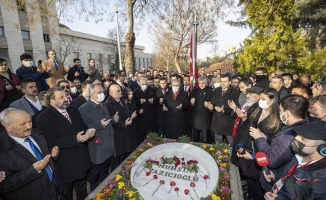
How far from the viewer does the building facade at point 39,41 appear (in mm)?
19438

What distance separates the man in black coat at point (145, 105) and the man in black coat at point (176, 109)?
47 centimetres

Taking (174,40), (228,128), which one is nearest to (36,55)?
(174,40)

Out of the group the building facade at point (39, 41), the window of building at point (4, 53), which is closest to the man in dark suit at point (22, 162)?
the building facade at point (39, 41)

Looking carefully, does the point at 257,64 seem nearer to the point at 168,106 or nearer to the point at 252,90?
the point at 168,106

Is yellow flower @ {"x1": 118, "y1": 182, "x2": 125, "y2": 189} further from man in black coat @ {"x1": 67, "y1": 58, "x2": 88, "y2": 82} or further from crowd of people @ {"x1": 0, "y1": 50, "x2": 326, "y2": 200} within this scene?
man in black coat @ {"x1": 67, "y1": 58, "x2": 88, "y2": 82}

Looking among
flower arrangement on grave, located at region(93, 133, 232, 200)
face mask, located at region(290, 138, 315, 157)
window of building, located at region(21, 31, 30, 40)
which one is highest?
window of building, located at region(21, 31, 30, 40)

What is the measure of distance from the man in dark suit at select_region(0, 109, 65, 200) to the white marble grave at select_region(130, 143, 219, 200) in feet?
4.26

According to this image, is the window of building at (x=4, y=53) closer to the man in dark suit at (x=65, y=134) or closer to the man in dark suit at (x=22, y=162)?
the man in dark suit at (x=65, y=134)

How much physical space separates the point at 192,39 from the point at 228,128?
3.06 metres

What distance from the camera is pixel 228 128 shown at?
5145 millimetres

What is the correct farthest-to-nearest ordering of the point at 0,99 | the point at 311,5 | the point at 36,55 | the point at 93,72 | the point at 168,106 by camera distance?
the point at 36,55 → the point at 311,5 → the point at 93,72 → the point at 168,106 → the point at 0,99

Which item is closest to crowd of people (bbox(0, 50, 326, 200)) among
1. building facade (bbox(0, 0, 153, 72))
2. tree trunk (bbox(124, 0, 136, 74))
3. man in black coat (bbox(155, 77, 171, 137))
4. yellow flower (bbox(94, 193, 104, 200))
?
man in black coat (bbox(155, 77, 171, 137))

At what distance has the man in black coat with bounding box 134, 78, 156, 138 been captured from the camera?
→ 5914mm

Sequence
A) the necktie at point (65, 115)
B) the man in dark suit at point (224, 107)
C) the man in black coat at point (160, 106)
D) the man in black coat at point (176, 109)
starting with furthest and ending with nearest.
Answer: the man in black coat at point (160, 106) < the man in black coat at point (176, 109) < the man in dark suit at point (224, 107) < the necktie at point (65, 115)
